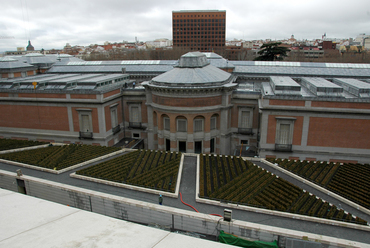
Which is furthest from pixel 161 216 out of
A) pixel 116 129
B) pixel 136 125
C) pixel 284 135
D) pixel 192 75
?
pixel 136 125

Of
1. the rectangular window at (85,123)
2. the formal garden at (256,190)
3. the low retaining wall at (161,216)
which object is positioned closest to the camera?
the low retaining wall at (161,216)

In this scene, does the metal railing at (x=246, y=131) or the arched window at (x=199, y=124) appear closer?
the arched window at (x=199, y=124)

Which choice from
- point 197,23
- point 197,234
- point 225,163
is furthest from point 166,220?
point 197,23

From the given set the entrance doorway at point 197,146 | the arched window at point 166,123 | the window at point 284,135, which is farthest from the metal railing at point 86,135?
the window at point 284,135

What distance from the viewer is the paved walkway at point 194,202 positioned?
16.2 metres

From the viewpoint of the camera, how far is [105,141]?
1471 inches

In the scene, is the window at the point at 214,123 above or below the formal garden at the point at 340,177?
above

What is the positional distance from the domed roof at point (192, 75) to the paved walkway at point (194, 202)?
11.4 metres

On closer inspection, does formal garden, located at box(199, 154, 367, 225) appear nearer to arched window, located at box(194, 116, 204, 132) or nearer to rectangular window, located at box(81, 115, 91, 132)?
arched window, located at box(194, 116, 204, 132)

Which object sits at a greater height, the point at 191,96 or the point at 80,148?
the point at 191,96

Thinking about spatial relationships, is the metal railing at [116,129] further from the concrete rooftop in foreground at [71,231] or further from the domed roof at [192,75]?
the concrete rooftop in foreground at [71,231]

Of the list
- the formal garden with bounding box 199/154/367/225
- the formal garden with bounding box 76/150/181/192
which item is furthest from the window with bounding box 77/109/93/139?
the formal garden with bounding box 199/154/367/225

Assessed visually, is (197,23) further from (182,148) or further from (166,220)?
(166,220)

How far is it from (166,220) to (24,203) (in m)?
7.51
